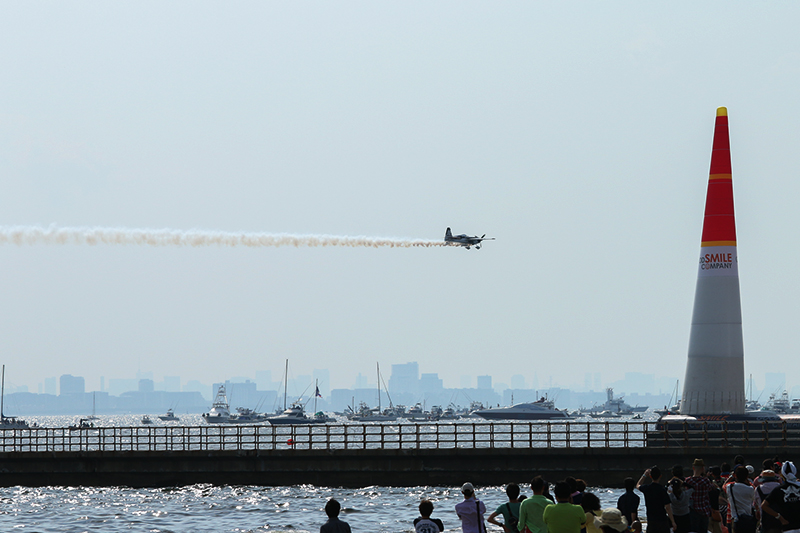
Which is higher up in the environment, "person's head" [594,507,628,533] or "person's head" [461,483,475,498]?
"person's head" [461,483,475,498]

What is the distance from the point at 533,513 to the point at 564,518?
0.89 meters

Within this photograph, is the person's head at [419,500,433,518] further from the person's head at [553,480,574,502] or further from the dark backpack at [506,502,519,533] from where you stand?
the person's head at [553,480,574,502]

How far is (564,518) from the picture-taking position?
A: 44.8ft

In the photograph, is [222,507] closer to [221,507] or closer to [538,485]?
[221,507]

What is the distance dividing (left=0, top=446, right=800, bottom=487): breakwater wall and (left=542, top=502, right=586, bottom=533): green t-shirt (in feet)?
74.0

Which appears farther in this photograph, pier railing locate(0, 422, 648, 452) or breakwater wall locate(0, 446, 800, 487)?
pier railing locate(0, 422, 648, 452)

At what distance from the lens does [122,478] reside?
3875cm

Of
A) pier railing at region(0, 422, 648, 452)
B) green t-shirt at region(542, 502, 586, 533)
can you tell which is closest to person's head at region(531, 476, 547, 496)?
green t-shirt at region(542, 502, 586, 533)

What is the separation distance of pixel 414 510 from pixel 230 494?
29.6 ft

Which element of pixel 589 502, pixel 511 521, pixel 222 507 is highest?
pixel 589 502

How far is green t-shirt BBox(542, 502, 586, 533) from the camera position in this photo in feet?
44.8

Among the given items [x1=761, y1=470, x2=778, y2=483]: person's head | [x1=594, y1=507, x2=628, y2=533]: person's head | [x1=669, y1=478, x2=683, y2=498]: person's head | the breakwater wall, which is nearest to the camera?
[x1=594, y1=507, x2=628, y2=533]: person's head

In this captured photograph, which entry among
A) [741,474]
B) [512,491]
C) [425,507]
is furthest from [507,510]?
[741,474]

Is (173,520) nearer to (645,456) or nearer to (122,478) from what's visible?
(122,478)
